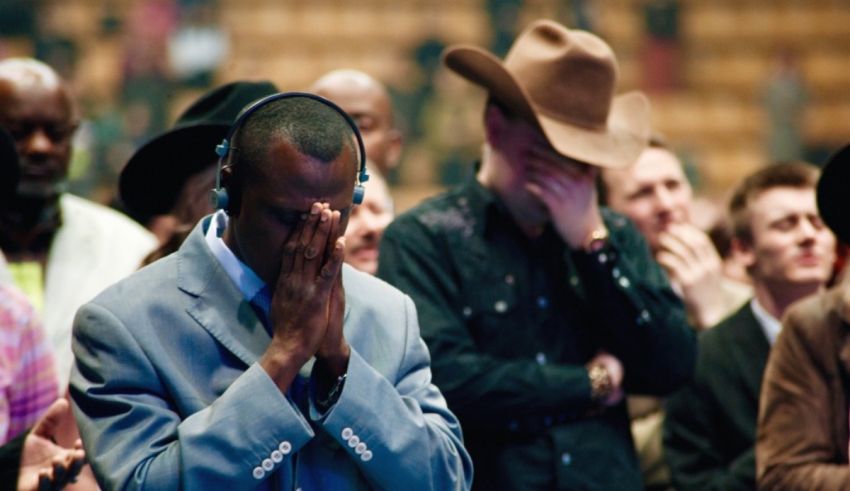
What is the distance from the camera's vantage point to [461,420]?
3.08m

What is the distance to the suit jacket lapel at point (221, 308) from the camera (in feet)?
7.13

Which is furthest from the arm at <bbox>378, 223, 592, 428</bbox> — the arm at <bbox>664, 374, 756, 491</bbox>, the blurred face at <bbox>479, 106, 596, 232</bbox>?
the arm at <bbox>664, 374, 756, 491</bbox>

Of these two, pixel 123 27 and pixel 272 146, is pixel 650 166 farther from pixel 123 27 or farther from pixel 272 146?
pixel 123 27

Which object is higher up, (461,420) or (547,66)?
(547,66)

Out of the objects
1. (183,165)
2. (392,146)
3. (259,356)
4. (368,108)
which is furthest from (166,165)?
(392,146)

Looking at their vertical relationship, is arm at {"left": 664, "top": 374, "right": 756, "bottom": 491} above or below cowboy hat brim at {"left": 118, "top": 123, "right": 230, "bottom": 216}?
below

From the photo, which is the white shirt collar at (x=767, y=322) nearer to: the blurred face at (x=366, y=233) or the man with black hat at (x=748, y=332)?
the man with black hat at (x=748, y=332)

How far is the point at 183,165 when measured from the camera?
3.13 meters

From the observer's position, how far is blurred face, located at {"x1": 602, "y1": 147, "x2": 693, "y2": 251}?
14.3 ft

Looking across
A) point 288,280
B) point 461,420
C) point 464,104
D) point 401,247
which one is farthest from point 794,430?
point 464,104

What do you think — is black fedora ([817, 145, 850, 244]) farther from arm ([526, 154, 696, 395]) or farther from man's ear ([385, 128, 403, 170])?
man's ear ([385, 128, 403, 170])

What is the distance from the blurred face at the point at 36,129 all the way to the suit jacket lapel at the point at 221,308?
171 centimetres

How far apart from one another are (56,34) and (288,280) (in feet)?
33.6

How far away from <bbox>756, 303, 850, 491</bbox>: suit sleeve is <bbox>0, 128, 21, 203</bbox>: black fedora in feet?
6.06
